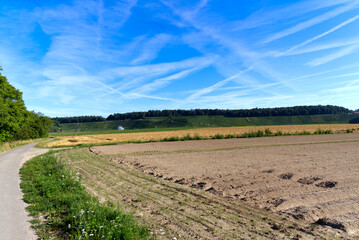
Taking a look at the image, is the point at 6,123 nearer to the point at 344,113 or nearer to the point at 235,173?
the point at 235,173

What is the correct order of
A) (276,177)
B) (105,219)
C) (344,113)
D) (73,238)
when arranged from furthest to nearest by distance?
(344,113), (276,177), (105,219), (73,238)

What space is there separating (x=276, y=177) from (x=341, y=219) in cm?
507

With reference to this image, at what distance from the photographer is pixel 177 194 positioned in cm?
909

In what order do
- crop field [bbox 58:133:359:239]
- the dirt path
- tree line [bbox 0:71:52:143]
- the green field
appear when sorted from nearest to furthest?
the dirt path → crop field [bbox 58:133:359:239] → tree line [bbox 0:71:52:143] → the green field

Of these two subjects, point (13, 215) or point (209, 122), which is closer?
point (13, 215)

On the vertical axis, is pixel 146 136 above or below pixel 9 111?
below

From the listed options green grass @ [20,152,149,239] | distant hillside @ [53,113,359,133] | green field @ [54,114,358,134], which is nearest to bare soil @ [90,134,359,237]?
green grass @ [20,152,149,239]

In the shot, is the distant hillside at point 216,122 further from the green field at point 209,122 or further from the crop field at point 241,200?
the crop field at point 241,200

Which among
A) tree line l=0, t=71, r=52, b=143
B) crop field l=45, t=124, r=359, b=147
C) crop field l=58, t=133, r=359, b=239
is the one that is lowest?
crop field l=58, t=133, r=359, b=239

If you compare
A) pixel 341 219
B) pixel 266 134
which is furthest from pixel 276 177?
pixel 266 134

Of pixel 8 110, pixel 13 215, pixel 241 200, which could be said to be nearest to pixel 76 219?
pixel 13 215

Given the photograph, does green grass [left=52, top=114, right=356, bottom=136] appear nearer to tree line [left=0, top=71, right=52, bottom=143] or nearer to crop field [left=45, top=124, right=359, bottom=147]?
crop field [left=45, top=124, right=359, bottom=147]

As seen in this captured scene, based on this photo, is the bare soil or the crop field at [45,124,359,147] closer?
the bare soil

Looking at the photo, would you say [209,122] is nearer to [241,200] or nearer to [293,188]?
[293,188]
